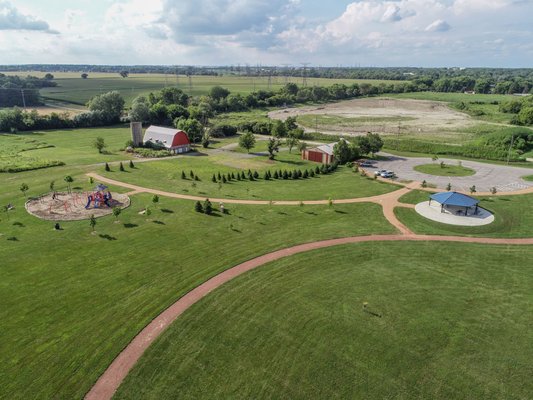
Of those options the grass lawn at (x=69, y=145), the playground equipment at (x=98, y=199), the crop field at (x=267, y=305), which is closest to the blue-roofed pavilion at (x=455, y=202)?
the crop field at (x=267, y=305)

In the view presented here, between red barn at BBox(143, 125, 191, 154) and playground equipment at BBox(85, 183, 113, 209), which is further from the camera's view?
red barn at BBox(143, 125, 191, 154)

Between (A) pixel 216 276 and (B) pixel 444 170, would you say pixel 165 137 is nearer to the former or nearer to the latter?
(A) pixel 216 276

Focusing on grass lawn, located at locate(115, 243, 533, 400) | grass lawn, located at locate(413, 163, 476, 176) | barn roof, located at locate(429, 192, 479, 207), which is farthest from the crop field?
grass lawn, located at locate(413, 163, 476, 176)

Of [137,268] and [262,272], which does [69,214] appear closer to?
[137,268]

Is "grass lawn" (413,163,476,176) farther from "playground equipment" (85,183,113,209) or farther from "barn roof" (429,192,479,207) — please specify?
"playground equipment" (85,183,113,209)

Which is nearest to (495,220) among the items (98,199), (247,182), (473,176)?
(473,176)

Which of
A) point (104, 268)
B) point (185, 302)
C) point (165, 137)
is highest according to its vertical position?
point (165, 137)
